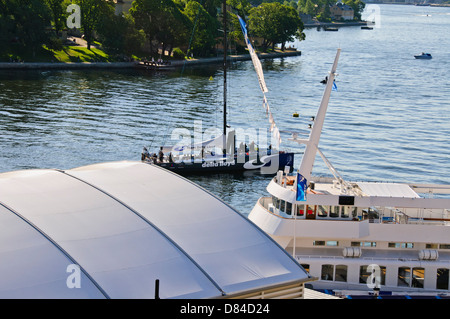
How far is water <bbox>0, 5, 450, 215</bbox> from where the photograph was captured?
6178 cm

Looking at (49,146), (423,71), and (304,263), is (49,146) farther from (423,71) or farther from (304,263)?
(423,71)

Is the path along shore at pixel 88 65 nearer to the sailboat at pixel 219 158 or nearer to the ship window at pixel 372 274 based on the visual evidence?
the sailboat at pixel 219 158

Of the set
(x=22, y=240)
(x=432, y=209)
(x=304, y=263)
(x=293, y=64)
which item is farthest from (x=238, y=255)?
(x=293, y=64)

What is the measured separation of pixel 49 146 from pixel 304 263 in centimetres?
3868

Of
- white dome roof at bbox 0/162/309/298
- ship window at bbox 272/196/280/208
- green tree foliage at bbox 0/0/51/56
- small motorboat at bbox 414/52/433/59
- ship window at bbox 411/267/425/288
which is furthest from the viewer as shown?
small motorboat at bbox 414/52/433/59

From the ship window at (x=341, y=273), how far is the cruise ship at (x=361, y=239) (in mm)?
47

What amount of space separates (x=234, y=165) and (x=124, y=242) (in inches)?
1607

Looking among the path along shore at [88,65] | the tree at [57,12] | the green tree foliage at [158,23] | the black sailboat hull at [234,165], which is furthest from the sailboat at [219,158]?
the green tree foliage at [158,23]

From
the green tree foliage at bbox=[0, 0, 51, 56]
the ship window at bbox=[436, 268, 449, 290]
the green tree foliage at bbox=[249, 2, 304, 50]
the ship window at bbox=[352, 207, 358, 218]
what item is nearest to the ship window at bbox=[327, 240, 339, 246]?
the ship window at bbox=[352, 207, 358, 218]

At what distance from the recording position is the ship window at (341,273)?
3338 cm

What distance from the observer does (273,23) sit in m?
163

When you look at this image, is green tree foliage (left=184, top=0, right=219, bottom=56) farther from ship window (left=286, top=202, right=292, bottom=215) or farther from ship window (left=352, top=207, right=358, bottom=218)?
ship window (left=352, top=207, right=358, bottom=218)

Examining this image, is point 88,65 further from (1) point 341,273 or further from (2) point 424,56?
(1) point 341,273

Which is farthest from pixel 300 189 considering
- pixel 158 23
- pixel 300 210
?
pixel 158 23
